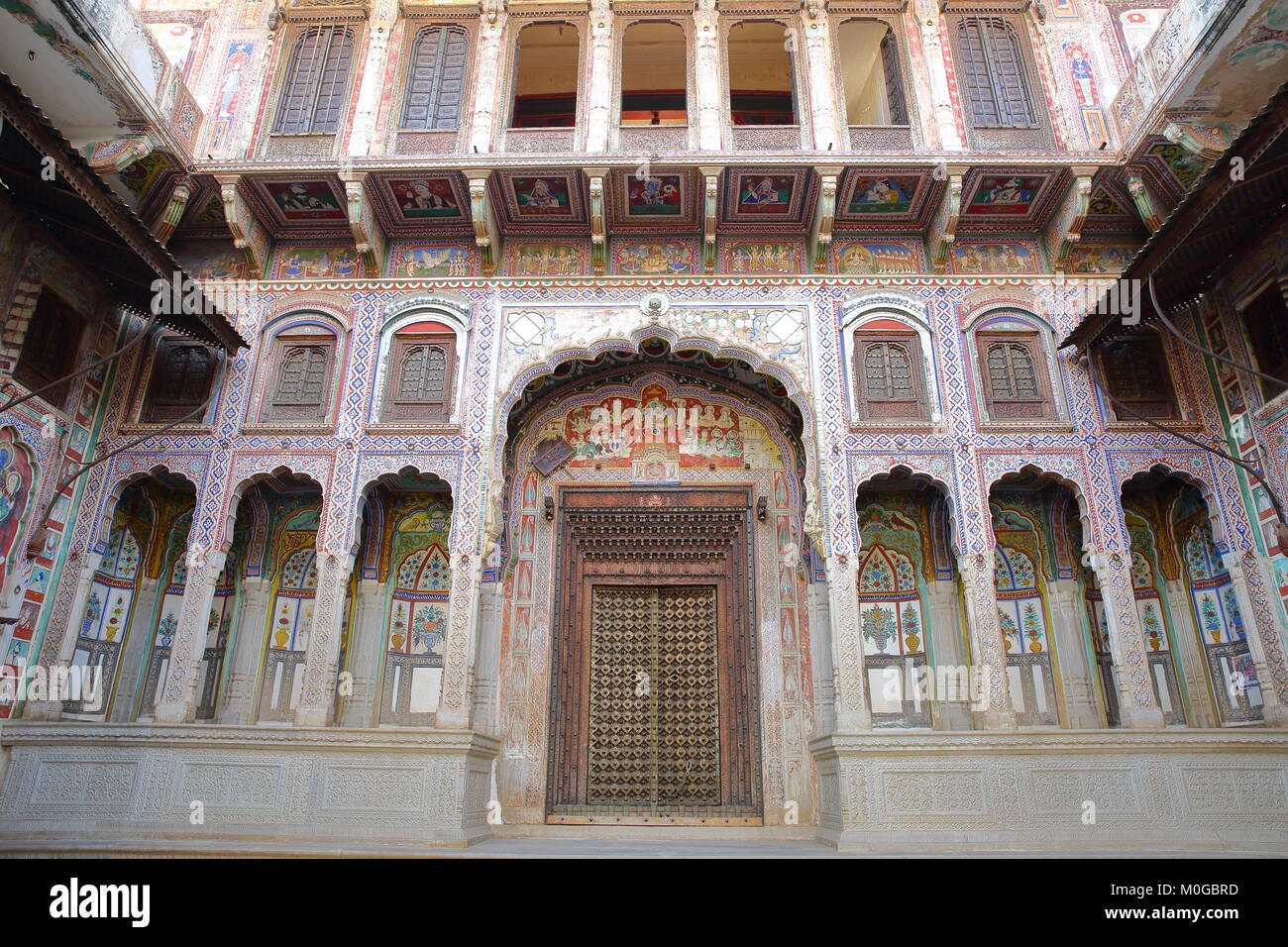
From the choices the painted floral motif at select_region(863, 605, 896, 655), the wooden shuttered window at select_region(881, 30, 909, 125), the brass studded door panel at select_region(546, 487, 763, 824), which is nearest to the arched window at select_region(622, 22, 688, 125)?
the wooden shuttered window at select_region(881, 30, 909, 125)

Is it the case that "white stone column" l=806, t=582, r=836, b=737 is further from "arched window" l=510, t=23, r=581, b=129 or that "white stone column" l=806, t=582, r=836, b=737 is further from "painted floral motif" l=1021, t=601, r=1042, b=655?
"arched window" l=510, t=23, r=581, b=129

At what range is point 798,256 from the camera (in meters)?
10.7

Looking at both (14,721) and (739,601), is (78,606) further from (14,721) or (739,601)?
(739,601)

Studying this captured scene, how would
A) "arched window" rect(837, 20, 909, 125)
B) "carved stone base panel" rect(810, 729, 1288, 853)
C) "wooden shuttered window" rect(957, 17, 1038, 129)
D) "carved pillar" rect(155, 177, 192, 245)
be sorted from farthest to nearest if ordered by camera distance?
"arched window" rect(837, 20, 909, 125) → "wooden shuttered window" rect(957, 17, 1038, 129) → "carved pillar" rect(155, 177, 192, 245) → "carved stone base panel" rect(810, 729, 1288, 853)

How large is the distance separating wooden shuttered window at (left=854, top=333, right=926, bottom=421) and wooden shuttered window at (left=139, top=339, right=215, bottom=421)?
795 cm

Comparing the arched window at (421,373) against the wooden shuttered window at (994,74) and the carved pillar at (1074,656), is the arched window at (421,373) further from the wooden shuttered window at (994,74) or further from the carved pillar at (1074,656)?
the carved pillar at (1074,656)

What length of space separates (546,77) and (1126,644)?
12.1 metres

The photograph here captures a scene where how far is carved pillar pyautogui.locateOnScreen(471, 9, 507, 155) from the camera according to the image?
1045 centimetres

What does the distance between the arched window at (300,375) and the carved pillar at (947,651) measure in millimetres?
7799

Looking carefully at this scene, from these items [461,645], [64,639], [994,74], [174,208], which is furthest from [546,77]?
[64,639]

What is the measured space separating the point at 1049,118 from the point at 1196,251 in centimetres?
296

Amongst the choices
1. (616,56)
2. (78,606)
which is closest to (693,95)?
(616,56)

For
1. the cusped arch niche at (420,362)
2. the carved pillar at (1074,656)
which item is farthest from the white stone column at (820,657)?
the cusped arch niche at (420,362)

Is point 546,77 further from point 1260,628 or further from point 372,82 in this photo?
point 1260,628
